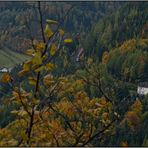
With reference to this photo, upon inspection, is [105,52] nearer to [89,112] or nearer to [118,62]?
[118,62]

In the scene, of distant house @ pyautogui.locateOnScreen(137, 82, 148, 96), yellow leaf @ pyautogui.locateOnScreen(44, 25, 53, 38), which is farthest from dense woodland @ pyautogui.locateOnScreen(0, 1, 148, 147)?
distant house @ pyautogui.locateOnScreen(137, 82, 148, 96)

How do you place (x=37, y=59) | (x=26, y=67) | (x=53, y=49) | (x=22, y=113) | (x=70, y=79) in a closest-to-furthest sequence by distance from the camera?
(x=37, y=59) < (x=26, y=67) < (x=22, y=113) < (x=53, y=49) < (x=70, y=79)

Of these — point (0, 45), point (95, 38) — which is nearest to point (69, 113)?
point (0, 45)

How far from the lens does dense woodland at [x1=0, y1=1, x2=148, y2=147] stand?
6.24 meters

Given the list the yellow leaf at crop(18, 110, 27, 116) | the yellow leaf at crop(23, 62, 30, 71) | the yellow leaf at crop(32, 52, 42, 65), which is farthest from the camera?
the yellow leaf at crop(18, 110, 27, 116)

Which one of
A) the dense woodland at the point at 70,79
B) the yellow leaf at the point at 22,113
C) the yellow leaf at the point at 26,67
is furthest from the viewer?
the dense woodland at the point at 70,79

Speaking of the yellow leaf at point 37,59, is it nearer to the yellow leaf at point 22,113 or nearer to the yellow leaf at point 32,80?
the yellow leaf at point 32,80

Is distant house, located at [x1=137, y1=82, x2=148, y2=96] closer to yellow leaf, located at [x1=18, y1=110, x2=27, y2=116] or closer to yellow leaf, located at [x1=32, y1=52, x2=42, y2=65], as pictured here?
yellow leaf, located at [x1=18, y1=110, x2=27, y2=116]

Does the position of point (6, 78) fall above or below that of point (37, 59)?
below

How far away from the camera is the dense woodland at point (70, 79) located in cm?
624

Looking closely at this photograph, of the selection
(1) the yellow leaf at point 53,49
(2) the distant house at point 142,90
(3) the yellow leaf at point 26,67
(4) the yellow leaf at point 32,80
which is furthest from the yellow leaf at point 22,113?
(2) the distant house at point 142,90

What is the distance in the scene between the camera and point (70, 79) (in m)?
15.2

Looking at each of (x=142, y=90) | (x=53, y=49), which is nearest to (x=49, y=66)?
(x=53, y=49)

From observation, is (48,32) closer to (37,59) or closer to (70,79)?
(37,59)
